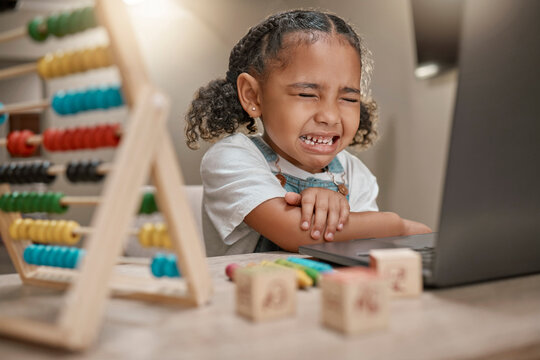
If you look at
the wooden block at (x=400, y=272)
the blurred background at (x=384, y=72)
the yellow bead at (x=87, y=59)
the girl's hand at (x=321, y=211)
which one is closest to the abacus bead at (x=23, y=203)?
the yellow bead at (x=87, y=59)

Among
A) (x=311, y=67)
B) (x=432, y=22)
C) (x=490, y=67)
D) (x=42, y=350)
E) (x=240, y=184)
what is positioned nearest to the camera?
(x=42, y=350)

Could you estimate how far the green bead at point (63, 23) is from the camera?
563 mm

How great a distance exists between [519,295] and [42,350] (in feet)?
1.63

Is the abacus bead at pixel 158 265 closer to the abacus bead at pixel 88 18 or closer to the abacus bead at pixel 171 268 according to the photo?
the abacus bead at pixel 171 268

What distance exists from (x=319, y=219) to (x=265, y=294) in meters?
0.59

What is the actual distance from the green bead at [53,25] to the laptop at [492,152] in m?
0.45

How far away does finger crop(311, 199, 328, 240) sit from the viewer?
1050 millimetres

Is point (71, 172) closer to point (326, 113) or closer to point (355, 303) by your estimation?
point (355, 303)

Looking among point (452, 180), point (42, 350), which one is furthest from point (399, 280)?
point (42, 350)

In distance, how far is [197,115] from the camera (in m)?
1.71

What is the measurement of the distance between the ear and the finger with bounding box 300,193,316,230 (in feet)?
1.60

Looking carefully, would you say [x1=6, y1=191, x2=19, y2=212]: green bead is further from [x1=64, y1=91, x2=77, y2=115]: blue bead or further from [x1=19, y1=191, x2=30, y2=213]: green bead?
[x1=64, y1=91, x2=77, y2=115]: blue bead

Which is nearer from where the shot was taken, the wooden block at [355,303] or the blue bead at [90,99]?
the wooden block at [355,303]

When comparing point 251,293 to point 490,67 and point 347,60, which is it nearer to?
point 490,67
